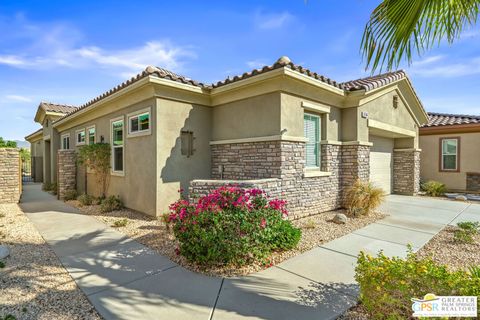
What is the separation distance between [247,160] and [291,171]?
1.47m

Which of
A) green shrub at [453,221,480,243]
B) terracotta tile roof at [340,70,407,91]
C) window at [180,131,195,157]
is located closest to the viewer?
green shrub at [453,221,480,243]

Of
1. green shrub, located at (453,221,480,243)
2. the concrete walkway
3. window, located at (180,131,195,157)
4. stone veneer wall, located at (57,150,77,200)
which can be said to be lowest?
the concrete walkway

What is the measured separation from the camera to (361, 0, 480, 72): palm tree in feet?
9.15

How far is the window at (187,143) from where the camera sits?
8.19 m

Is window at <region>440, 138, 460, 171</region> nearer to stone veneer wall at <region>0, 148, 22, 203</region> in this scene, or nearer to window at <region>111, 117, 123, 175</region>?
window at <region>111, 117, 123, 175</region>

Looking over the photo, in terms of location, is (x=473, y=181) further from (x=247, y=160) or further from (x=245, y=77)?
(x=245, y=77)

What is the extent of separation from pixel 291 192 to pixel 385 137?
8293 mm

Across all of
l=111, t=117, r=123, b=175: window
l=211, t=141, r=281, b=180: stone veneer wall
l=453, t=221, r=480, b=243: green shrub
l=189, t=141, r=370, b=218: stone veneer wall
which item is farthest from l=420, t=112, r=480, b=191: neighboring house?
l=111, t=117, r=123, b=175: window

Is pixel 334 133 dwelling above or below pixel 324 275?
above

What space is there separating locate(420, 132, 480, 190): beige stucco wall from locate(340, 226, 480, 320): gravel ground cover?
32.1 ft

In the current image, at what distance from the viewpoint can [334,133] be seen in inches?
354

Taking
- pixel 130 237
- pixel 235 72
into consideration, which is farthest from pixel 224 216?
pixel 235 72

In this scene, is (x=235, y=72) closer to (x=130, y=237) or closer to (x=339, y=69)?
(x=339, y=69)

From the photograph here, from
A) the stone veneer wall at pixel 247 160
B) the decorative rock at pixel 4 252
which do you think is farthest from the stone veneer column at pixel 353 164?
the decorative rock at pixel 4 252
